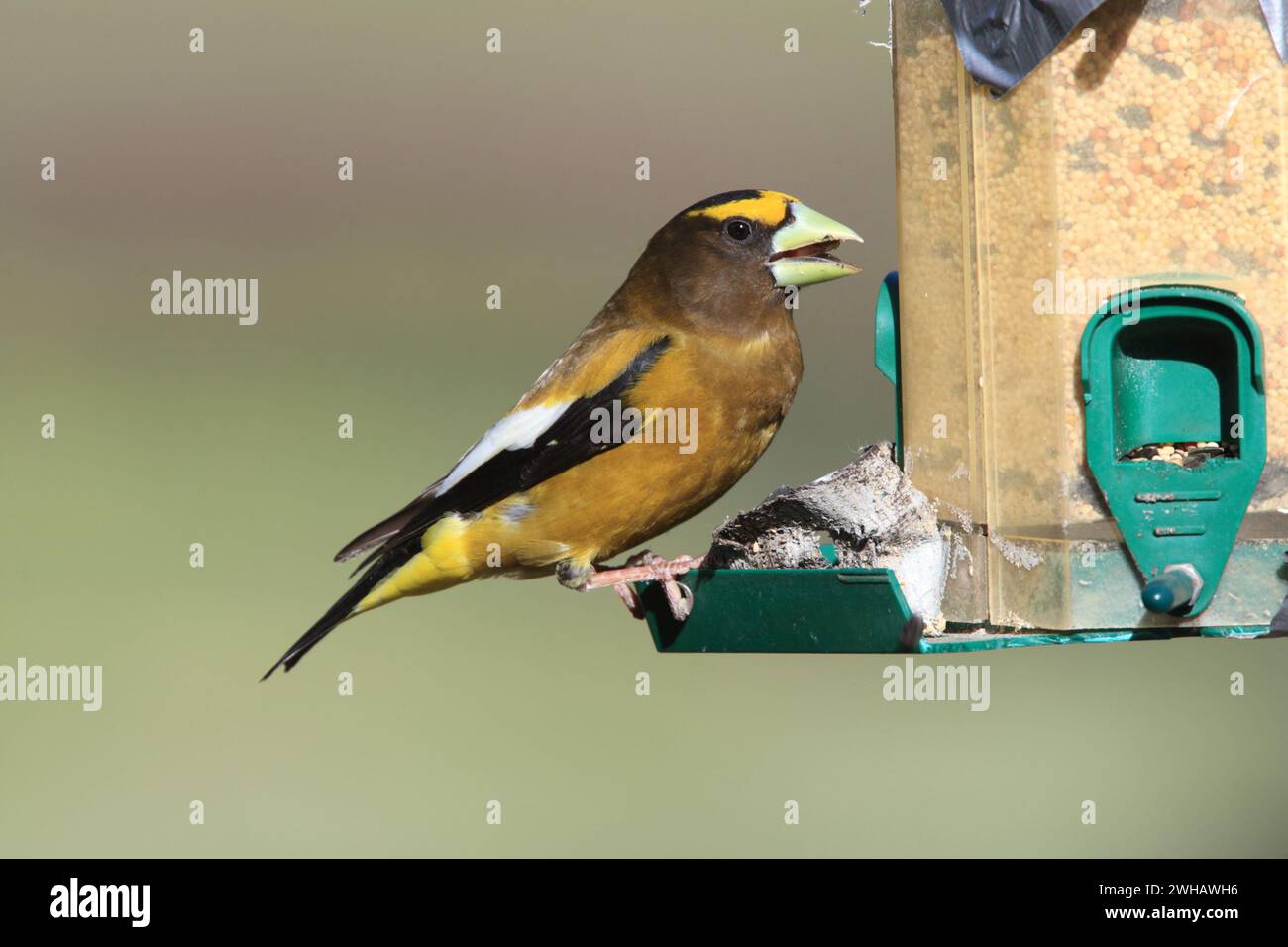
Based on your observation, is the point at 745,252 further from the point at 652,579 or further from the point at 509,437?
the point at 652,579

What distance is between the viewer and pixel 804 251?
5.37 metres

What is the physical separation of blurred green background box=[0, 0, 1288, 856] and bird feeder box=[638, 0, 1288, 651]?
4.85 m

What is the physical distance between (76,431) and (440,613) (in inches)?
143

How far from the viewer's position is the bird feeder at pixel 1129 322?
4156 millimetres

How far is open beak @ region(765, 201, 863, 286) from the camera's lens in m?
5.21

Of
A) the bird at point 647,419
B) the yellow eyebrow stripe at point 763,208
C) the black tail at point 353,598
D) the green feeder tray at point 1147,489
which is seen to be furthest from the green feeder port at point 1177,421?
the black tail at point 353,598

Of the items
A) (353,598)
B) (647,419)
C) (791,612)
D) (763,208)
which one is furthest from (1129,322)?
(353,598)

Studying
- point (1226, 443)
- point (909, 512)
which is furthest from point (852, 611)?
point (1226, 443)

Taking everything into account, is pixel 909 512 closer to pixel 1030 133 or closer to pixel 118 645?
pixel 1030 133

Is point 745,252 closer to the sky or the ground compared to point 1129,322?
closer to the sky

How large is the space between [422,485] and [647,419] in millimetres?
7618

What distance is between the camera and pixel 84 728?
39.8ft

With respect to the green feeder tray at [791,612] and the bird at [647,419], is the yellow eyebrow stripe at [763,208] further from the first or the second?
the green feeder tray at [791,612]

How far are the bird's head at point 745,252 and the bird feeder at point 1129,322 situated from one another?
0.89 m
